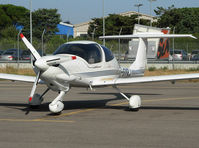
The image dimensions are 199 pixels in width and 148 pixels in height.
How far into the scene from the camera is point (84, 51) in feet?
42.8

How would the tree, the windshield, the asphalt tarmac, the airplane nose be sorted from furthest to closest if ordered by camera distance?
the tree
the windshield
the airplane nose
the asphalt tarmac

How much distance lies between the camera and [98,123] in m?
10.7

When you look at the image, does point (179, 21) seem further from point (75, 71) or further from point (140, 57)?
point (75, 71)

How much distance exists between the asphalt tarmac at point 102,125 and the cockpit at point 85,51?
5.27 feet

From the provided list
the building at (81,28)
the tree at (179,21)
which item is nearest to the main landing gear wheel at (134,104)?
the tree at (179,21)

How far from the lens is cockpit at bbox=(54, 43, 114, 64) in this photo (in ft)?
42.2

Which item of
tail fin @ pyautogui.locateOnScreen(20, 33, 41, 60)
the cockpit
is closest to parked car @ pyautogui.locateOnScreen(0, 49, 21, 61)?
the cockpit

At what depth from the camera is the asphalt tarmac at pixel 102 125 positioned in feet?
27.1

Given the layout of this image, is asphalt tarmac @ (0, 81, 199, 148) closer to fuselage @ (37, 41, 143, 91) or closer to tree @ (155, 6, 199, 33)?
fuselage @ (37, 41, 143, 91)

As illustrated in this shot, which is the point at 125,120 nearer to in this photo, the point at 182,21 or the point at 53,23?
the point at 182,21

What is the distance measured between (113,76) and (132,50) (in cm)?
2637

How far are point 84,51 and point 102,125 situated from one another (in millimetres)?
3320

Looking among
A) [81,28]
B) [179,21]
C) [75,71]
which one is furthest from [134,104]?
[81,28]

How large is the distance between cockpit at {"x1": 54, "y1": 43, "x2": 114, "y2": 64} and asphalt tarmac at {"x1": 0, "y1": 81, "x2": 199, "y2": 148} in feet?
5.27
